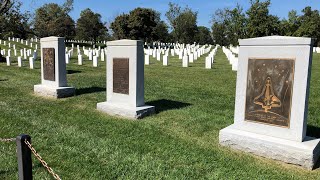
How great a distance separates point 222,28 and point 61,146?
77.9 meters

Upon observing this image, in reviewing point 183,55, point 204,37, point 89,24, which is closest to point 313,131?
point 183,55

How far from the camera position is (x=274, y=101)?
5.11 m

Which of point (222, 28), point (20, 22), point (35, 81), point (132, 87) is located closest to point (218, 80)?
point (132, 87)

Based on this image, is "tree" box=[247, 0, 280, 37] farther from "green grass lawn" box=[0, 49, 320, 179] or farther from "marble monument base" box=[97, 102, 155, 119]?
"marble monument base" box=[97, 102, 155, 119]

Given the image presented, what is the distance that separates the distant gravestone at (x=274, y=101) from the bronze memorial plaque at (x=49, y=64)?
713cm

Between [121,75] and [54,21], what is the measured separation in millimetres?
53419

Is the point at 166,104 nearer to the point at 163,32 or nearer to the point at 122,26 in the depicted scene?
the point at 122,26

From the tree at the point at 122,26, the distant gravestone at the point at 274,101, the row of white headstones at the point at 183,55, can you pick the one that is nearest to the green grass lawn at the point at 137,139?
the distant gravestone at the point at 274,101

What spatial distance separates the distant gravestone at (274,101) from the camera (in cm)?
477

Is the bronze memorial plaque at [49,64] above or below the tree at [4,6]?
below

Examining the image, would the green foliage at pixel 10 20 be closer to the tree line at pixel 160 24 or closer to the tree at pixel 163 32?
the tree line at pixel 160 24

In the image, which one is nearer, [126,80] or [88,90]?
[126,80]

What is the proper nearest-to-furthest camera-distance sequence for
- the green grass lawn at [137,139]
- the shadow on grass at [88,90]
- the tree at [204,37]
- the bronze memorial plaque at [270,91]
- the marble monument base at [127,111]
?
the green grass lawn at [137,139]
the bronze memorial plaque at [270,91]
the marble monument base at [127,111]
the shadow on grass at [88,90]
the tree at [204,37]

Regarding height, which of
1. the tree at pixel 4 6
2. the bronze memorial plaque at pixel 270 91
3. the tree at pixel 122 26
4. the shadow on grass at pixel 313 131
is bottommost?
the shadow on grass at pixel 313 131
